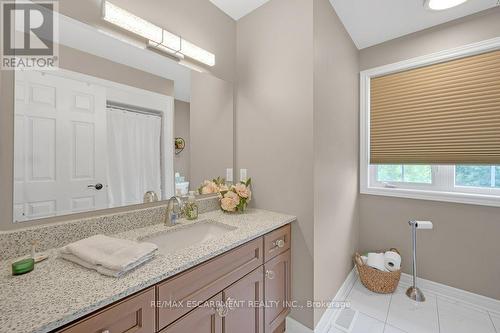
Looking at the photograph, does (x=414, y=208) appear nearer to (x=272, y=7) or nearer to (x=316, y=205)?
(x=316, y=205)

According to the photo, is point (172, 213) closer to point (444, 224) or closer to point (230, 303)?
point (230, 303)

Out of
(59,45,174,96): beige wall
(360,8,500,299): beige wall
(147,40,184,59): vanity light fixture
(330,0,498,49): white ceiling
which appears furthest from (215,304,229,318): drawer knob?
(330,0,498,49): white ceiling

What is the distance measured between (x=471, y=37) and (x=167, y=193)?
2736 millimetres

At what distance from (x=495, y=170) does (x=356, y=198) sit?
109 cm

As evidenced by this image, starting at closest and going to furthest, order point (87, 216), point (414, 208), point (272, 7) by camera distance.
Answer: point (87, 216) → point (272, 7) → point (414, 208)

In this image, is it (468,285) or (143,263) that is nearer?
(143,263)

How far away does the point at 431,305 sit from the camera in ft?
5.76

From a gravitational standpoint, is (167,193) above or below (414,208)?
above

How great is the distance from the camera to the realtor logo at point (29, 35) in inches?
33.6

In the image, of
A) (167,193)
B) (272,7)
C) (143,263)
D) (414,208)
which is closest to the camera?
(143,263)

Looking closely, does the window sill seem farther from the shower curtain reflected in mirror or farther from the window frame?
the shower curtain reflected in mirror

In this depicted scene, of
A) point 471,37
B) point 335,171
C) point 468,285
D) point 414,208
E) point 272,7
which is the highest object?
point 272,7

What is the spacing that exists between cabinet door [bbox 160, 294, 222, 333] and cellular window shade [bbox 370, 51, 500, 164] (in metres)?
2.09

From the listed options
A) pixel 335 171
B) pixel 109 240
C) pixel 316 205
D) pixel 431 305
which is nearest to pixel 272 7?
pixel 335 171
